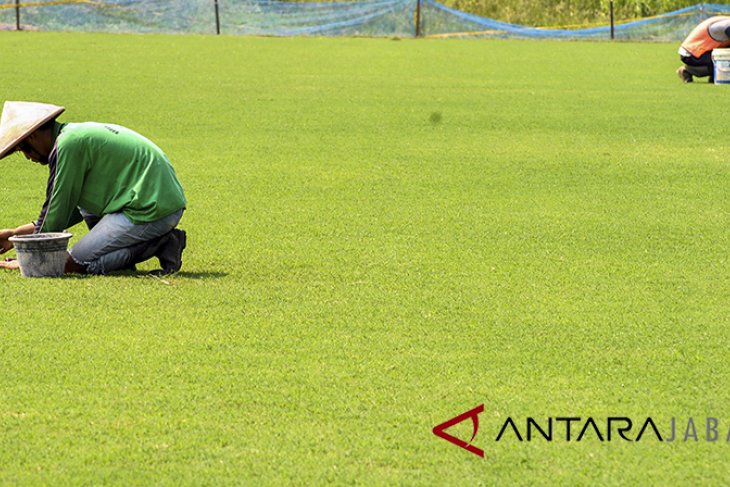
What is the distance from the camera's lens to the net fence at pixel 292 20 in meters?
34.3

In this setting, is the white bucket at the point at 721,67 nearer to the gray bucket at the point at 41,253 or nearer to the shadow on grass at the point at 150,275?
the shadow on grass at the point at 150,275

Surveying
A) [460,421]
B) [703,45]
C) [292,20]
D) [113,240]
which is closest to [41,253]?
[113,240]

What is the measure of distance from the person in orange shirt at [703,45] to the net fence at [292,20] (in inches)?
533

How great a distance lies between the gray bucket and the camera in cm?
691

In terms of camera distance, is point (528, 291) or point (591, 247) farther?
point (591, 247)

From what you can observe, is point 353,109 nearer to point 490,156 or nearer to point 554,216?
point 490,156

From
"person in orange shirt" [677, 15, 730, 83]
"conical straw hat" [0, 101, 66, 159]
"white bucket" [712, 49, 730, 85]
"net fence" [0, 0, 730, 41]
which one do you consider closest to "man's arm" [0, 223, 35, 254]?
"conical straw hat" [0, 101, 66, 159]

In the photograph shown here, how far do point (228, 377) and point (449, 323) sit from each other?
134 cm

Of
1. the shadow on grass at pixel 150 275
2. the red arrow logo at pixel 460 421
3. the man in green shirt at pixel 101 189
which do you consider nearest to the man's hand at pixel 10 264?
the man in green shirt at pixel 101 189

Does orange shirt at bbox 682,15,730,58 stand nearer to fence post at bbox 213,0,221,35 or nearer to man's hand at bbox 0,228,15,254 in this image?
man's hand at bbox 0,228,15,254

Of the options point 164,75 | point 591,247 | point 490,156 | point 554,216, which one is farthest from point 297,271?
point 164,75

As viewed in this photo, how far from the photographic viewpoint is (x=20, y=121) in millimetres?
6848

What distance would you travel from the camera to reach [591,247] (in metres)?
8.23

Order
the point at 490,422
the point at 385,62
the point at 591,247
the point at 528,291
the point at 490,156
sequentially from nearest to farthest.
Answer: the point at 490,422
the point at 528,291
the point at 591,247
the point at 490,156
the point at 385,62
